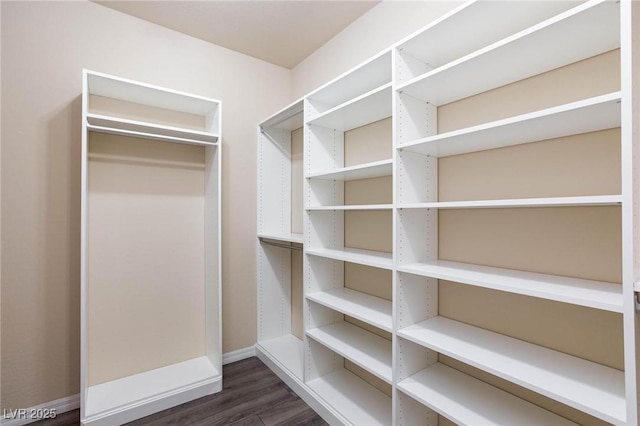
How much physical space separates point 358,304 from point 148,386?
1.60 metres

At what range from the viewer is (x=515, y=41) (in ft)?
3.55

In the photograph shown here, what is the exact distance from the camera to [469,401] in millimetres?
1357

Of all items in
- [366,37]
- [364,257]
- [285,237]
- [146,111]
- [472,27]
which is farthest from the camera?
[285,237]

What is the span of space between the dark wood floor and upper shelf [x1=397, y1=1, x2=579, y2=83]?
7.03ft

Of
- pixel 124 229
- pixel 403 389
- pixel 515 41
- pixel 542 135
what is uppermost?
pixel 515 41

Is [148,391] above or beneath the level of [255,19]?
beneath

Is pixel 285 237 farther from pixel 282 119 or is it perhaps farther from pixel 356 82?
pixel 356 82

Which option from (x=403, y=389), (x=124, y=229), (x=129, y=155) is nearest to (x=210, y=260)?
(x=124, y=229)

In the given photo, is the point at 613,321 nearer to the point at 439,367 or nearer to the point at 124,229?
the point at 439,367

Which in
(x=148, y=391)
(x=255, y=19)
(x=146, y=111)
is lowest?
(x=148, y=391)

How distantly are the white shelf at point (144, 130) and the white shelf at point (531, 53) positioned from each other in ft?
4.91

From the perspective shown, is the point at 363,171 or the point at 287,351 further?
the point at 287,351

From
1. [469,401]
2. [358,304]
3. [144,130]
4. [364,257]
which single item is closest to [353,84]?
[364,257]

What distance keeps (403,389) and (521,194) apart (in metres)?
1.07
